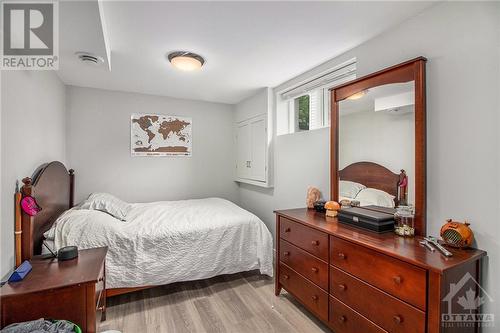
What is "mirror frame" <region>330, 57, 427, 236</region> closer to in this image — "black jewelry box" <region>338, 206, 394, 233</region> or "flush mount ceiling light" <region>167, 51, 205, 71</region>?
"black jewelry box" <region>338, 206, 394, 233</region>

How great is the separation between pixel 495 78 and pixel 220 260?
101 inches

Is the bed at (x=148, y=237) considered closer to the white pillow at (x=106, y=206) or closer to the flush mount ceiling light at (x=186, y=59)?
the white pillow at (x=106, y=206)

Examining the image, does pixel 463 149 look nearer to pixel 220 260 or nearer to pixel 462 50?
pixel 462 50

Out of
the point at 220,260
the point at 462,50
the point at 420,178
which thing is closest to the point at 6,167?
the point at 220,260

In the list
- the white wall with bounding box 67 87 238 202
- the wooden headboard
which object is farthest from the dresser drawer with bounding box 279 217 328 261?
the white wall with bounding box 67 87 238 202

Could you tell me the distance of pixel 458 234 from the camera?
1359 millimetres

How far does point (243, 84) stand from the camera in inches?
126

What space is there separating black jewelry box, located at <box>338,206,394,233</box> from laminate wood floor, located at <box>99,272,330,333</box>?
951mm

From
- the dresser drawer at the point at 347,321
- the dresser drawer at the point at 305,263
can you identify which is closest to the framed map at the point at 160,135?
the dresser drawer at the point at 305,263

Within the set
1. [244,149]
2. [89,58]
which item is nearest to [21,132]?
[89,58]

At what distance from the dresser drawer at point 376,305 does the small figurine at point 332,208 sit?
0.50m

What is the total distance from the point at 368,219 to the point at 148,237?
193 centimetres

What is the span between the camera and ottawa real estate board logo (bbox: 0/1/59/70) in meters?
1.38

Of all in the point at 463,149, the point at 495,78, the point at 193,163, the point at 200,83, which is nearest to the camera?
the point at 495,78
